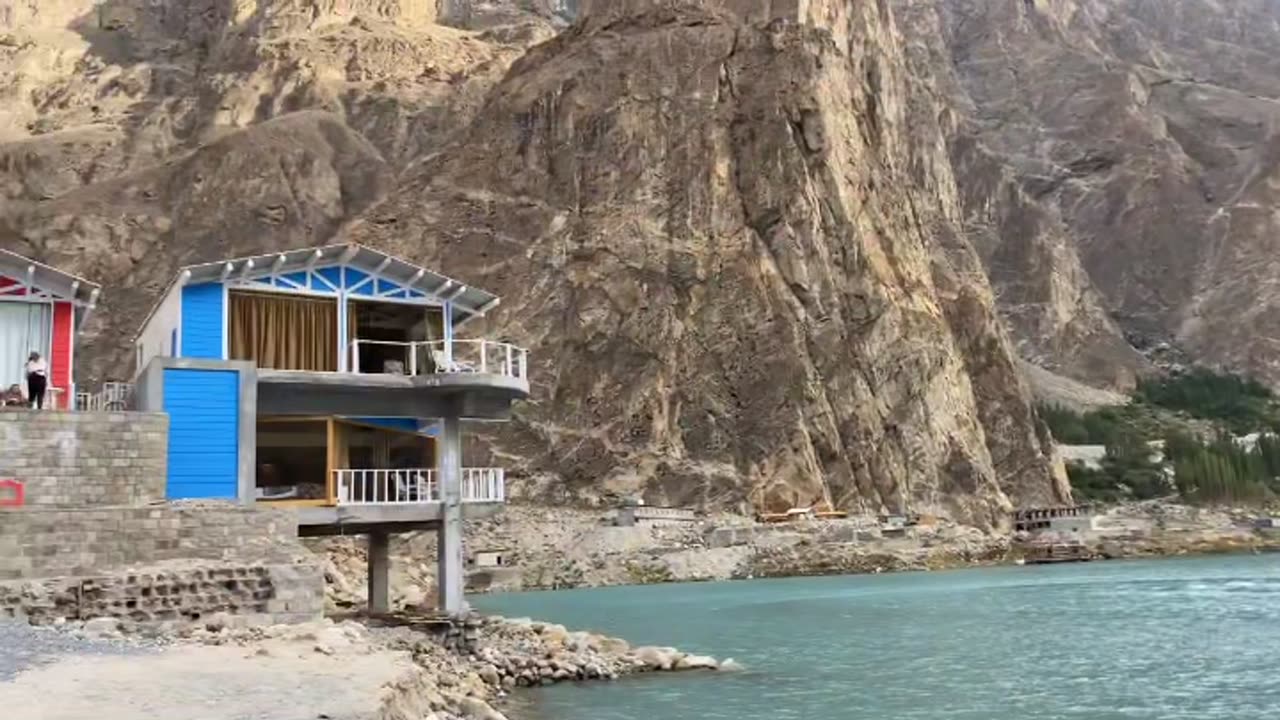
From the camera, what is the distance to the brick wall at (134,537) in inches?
817

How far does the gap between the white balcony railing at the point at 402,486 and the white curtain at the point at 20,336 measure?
22.9ft

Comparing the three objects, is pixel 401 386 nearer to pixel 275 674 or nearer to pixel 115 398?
pixel 115 398

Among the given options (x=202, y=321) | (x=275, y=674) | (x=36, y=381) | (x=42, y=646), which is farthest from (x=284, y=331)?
(x=275, y=674)

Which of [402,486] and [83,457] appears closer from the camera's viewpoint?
[83,457]

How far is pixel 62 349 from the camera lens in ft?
90.8

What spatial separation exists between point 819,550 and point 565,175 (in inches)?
1614

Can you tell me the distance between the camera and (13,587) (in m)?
20.0

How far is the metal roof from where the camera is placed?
27.2m

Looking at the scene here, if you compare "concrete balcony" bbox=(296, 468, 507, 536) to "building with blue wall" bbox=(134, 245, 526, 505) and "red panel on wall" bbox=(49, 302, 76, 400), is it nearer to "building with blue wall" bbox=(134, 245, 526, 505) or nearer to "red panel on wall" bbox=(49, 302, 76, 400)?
"building with blue wall" bbox=(134, 245, 526, 505)

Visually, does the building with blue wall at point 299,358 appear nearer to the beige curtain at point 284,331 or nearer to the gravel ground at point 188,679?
the beige curtain at point 284,331

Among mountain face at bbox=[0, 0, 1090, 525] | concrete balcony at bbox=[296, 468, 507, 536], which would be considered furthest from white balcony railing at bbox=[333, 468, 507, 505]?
mountain face at bbox=[0, 0, 1090, 525]

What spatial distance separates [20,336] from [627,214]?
241ft

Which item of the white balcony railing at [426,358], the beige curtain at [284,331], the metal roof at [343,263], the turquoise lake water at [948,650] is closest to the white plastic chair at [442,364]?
the white balcony railing at [426,358]

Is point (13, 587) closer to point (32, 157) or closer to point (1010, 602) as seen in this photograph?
point (1010, 602)
